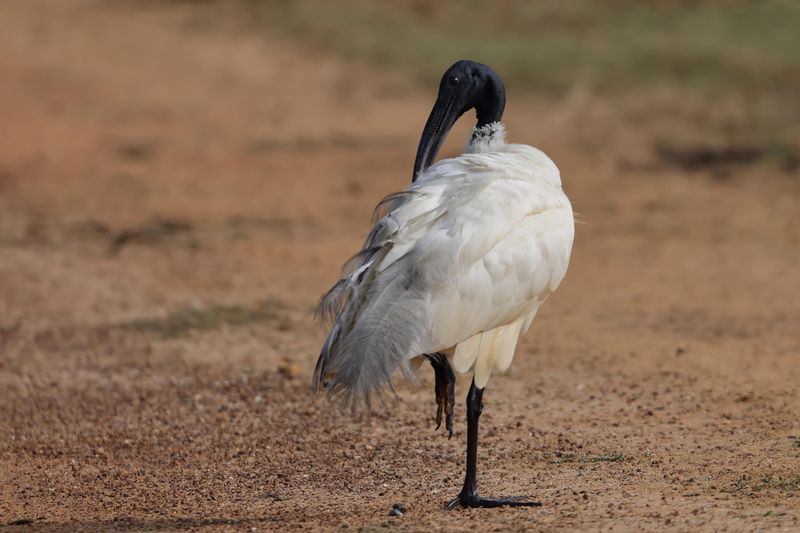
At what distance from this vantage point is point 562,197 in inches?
230

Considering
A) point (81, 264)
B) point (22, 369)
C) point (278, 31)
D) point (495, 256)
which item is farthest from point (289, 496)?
point (278, 31)

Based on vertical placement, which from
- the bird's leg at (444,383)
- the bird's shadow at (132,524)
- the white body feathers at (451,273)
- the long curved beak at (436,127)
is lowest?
the bird's shadow at (132,524)

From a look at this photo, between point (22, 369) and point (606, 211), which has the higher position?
point (606, 211)

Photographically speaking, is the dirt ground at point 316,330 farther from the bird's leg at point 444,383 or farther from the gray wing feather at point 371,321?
the gray wing feather at point 371,321

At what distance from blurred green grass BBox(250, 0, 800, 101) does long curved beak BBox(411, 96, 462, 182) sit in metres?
10.8

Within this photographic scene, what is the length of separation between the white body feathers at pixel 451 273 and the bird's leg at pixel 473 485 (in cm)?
10

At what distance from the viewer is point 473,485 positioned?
18.3 feet

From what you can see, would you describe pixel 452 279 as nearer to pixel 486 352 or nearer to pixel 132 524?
pixel 486 352

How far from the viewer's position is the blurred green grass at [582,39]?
1742 centimetres

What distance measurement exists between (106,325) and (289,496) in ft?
12.9

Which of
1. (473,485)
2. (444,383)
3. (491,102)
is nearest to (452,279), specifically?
(444,383)

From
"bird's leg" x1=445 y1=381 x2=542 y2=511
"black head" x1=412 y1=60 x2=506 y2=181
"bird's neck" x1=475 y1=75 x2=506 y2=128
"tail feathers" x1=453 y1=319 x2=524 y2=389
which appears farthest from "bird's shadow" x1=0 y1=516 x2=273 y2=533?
"bird's neck" x1=475 y1=75 x2=506 y2=128

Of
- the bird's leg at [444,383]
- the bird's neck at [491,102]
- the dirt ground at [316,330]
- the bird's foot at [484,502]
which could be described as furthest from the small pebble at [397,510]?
the bird's neck at [491,102]

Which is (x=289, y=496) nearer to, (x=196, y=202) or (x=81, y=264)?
(x=81, y=264)
